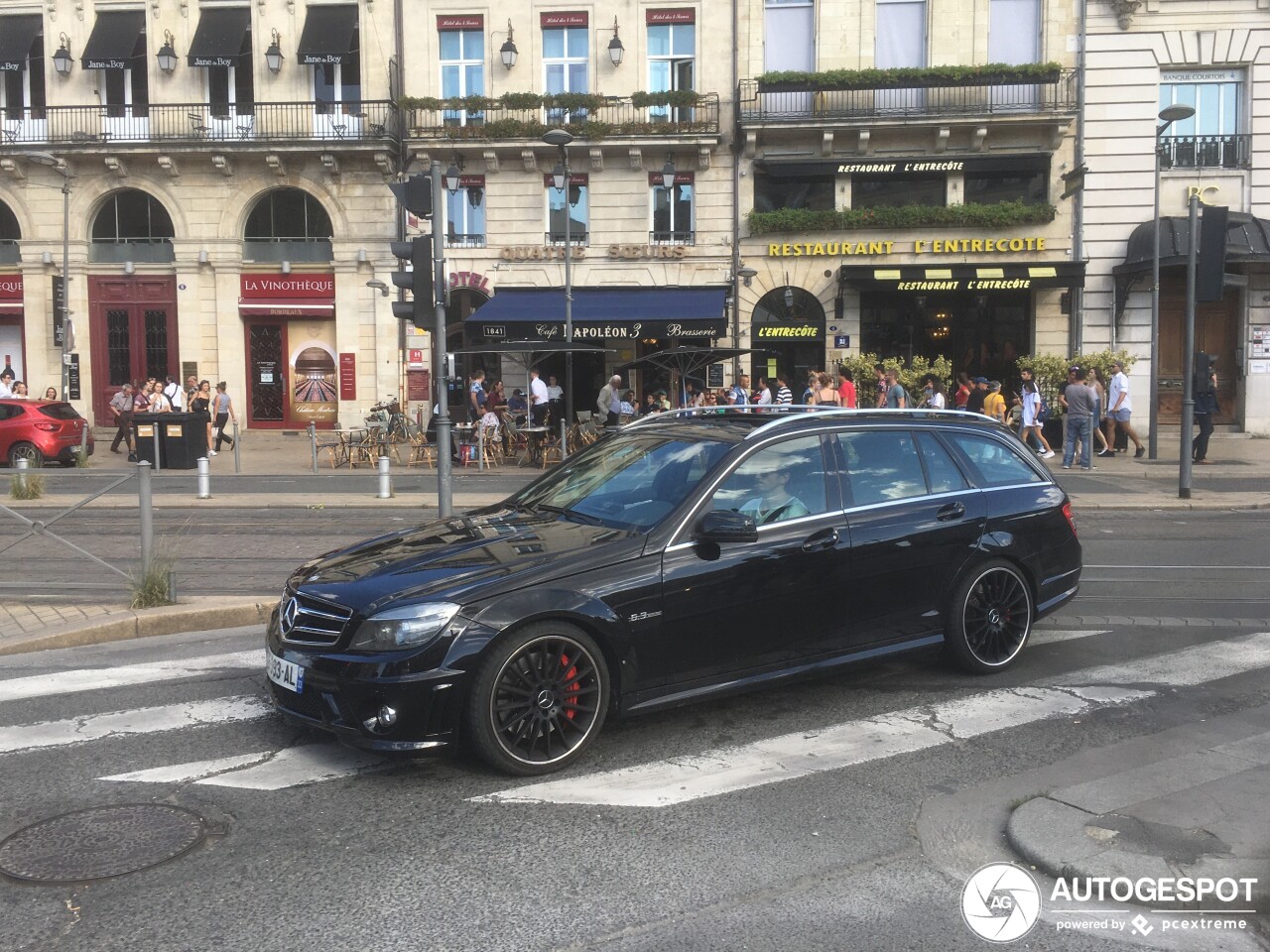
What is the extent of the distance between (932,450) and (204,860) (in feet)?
14.5

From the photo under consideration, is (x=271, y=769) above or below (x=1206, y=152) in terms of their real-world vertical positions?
below

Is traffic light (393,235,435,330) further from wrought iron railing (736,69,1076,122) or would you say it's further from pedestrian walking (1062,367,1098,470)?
wrought iron railing (736,69,1076,122)

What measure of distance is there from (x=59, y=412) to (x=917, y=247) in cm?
1988

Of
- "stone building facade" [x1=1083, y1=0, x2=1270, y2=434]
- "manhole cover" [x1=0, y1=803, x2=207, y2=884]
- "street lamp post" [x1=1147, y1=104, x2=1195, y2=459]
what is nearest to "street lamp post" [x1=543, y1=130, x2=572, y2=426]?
"street lamp post" [x1=1147, y1=104, x2=1195, y2=459]

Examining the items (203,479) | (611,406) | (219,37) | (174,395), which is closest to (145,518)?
(203,479)

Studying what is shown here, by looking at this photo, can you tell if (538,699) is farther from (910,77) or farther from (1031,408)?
(910,77)

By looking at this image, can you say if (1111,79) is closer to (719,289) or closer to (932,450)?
(719,289)

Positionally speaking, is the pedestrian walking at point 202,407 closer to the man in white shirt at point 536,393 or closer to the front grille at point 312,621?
the man in white shirt at point 536,393

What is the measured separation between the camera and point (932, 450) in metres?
6.45

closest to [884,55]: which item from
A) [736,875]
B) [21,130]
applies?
[21,130]

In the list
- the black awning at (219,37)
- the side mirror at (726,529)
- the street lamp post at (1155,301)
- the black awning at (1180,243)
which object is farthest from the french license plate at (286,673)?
the black awning at (219,37)

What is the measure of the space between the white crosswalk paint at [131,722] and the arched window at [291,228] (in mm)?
24751

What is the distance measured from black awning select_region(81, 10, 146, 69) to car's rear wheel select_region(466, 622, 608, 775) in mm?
28912

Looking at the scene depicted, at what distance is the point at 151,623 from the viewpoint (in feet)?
25.5
